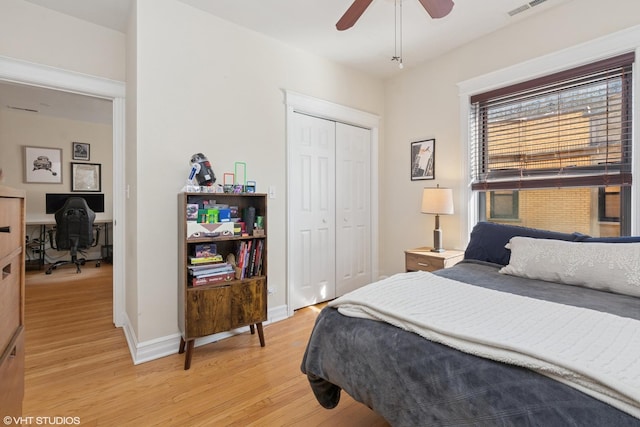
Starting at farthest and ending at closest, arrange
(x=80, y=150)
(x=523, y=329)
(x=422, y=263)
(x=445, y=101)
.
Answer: (x=80, y=150) < (x=445, y=101) < (x=422, y=263) < (x=523, y=329)

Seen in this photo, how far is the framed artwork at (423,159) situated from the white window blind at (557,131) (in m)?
0.41

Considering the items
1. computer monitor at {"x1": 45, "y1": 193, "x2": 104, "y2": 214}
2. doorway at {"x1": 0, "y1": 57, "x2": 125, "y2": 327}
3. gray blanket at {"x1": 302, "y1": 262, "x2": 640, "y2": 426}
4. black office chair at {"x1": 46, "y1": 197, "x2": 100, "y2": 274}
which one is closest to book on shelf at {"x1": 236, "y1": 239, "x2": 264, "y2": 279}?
gray blanket at {"x1": 302, "y1": 262, "x2": 640, "y2": 426}

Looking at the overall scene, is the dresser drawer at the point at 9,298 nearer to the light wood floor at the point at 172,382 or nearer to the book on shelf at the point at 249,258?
the light wood floor at the point at 172,382

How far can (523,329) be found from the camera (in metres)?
1.06

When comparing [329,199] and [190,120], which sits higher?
[190,120]

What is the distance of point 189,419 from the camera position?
160 centimetres

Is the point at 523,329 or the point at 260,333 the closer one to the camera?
the point at 523,329

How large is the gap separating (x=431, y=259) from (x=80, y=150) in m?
6.09

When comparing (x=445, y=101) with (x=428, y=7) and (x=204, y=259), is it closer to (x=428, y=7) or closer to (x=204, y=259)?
(x=428, y=7)

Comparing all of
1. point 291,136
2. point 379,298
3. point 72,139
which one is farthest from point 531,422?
point 72,139

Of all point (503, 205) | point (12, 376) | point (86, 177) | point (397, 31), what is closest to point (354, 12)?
point (397, 31)

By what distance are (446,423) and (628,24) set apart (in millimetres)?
2948

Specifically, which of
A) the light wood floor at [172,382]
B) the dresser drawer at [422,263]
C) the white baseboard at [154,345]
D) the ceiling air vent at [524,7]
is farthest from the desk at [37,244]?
the ceiling air vent at [524,7]

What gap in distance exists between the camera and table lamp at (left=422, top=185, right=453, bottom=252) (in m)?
2.98
